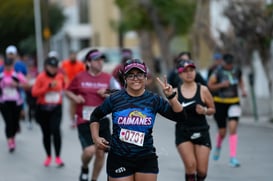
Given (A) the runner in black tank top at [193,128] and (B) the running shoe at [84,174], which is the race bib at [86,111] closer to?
(B) the running shoe at [84,174]

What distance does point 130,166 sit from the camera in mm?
7422

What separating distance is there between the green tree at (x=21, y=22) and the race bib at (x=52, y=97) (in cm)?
3466

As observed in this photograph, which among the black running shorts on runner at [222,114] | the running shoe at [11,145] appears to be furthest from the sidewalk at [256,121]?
the running shoe at [11,145]

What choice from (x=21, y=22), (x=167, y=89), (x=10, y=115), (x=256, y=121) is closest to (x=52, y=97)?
(x=10, y=115)

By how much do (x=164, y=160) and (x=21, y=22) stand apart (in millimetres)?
45367

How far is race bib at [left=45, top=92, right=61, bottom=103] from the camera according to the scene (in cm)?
1338

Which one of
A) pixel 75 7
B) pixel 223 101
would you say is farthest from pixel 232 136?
pixel 75 7

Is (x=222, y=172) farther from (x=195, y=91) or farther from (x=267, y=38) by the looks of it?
(x=267, y=38)

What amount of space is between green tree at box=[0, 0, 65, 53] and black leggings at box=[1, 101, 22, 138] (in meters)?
32.3

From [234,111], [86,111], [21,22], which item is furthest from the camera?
[21,22]

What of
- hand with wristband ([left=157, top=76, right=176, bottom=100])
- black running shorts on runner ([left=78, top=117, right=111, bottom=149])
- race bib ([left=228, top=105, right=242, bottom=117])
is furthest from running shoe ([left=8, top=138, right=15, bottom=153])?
hand with wristband ([left=157, top=76, right=176, bottom=100])

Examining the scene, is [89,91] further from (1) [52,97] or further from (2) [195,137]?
(1) [52,97]

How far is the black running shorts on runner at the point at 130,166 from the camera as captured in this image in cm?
743

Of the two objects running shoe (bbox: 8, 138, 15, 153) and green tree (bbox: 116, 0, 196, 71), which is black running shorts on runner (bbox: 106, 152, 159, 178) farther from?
green tree (bbox: 116, 0, 196, 71)
